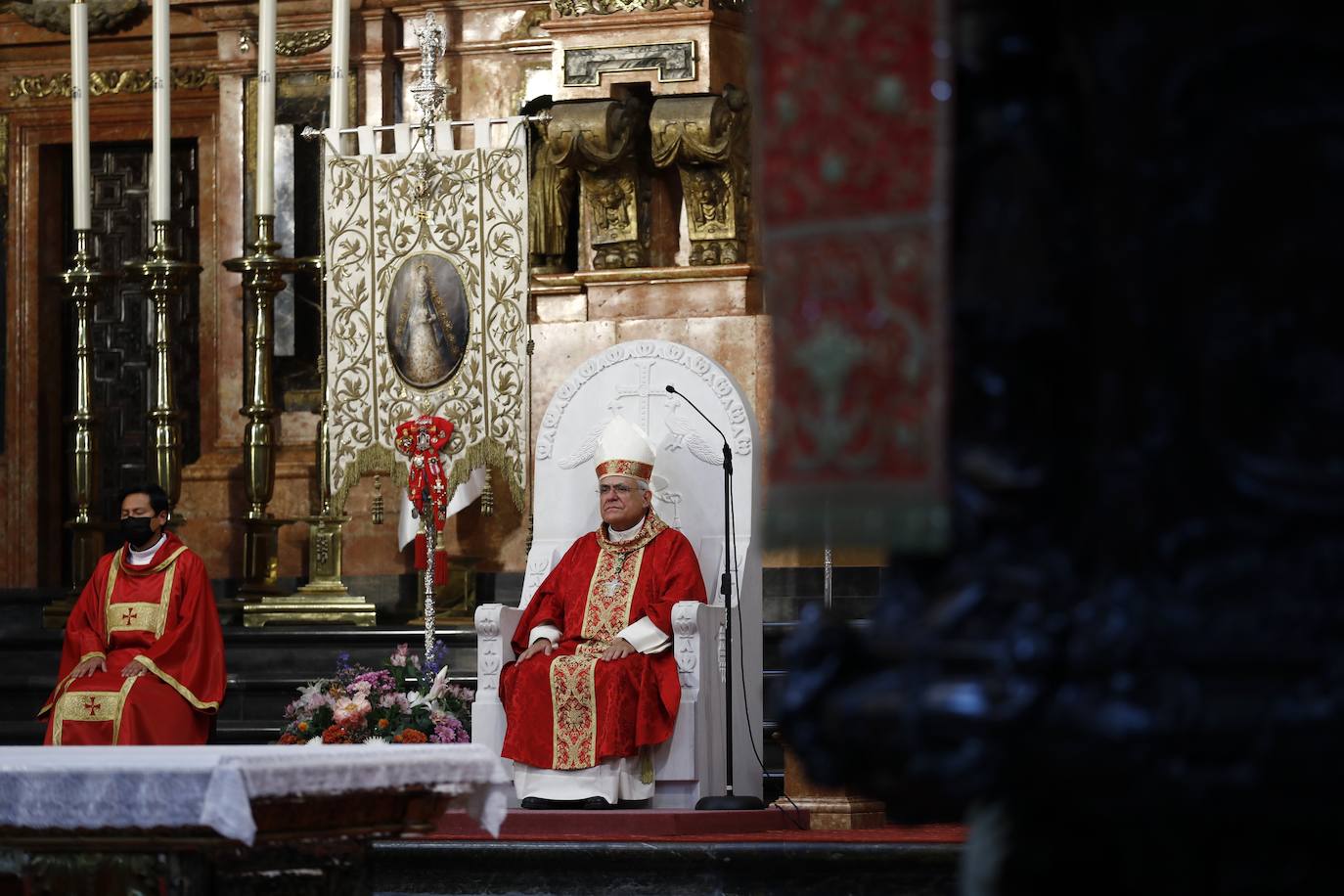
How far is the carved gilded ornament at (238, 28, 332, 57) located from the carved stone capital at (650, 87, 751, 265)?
7.44 ft

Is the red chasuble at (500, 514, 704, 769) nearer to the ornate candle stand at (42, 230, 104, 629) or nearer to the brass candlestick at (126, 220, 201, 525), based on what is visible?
the brass candlestick at (126, 220, 201, 525)

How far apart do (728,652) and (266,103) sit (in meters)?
3.63

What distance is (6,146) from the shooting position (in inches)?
473

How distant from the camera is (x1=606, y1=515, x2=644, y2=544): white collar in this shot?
848 centimetres

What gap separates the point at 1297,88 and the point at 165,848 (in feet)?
12.9

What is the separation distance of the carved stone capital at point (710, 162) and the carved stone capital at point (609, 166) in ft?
0.45

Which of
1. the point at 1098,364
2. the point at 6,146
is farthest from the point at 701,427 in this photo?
the point at 1098,364

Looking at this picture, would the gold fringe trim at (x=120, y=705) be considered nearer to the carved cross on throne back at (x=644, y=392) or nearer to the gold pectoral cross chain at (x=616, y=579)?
the gold pectoral cross chain at (x=616, y=579)

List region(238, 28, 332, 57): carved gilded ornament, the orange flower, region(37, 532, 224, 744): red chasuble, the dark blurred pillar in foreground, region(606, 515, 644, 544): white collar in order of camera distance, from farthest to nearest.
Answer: region(238, 28, 332, 57): carved gilded ornament < region(606, 515, 644, 544): white collar < region(37, 532, 224, 744): red chasuble < the orange flower < the dark blurred pillar in foreground

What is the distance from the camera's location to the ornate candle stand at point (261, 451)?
10383mm

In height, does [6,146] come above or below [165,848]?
above

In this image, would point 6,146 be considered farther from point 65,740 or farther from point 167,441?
point 65,740

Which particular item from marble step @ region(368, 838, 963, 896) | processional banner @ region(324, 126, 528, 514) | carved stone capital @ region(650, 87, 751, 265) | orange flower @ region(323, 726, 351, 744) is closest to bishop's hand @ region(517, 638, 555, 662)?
orange flower @ region(323, 726, 351, 744)

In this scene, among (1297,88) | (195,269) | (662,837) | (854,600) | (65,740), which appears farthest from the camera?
(195,269)
